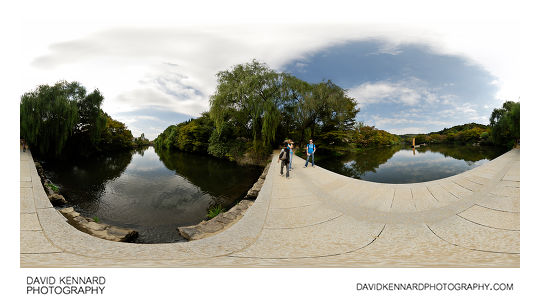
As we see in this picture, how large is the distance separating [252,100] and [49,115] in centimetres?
871

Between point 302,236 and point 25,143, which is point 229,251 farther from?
point 25,143

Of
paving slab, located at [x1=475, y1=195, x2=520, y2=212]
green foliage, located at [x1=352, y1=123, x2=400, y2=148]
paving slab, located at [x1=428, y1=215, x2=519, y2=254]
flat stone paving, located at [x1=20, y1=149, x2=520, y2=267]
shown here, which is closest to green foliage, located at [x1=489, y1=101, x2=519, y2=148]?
flat stone paving, located at [x1=20, y1=149, x2=520, y2=267]

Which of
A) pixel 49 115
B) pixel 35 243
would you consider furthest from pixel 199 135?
pixel 35 243

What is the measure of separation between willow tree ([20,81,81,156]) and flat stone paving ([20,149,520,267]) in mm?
6940

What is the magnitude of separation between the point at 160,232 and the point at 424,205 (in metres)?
4.10

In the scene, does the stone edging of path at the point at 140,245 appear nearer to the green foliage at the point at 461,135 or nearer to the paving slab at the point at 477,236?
the paving slab at the point at 477,236

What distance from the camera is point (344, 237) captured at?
1.60 meters

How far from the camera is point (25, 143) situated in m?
6.48

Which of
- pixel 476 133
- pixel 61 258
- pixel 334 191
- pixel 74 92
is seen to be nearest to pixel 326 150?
pixel 476 133

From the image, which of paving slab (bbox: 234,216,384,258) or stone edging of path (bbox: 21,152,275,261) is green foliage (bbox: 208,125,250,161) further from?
paving slab (bbox: 234,216,384,258)

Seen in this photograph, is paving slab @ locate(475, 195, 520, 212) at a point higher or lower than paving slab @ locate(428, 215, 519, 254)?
higher

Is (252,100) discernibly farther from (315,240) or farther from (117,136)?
(117,136)

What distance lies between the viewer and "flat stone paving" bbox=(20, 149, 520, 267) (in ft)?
4.54

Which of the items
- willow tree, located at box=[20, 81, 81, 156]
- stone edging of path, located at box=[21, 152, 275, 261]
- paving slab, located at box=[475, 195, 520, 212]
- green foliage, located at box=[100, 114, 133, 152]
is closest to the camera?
stone edging of path, located at box=[21, 152, 275, 261]
